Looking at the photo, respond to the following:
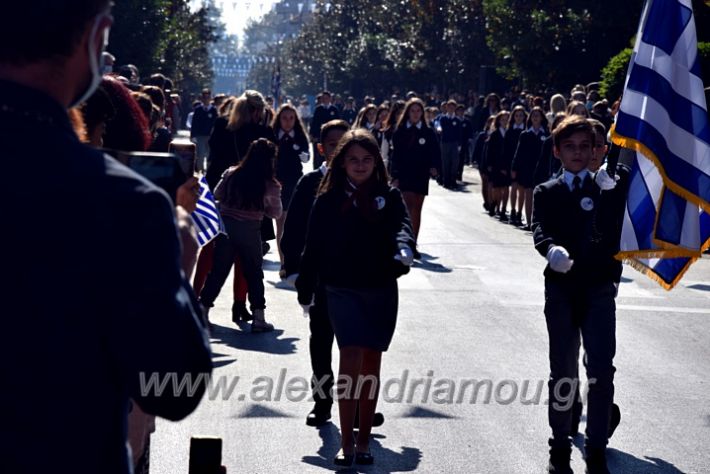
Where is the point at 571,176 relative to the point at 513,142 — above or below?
above

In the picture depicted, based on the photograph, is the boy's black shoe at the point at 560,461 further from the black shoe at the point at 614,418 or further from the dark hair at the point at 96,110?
the dark hair at the point at 96,110

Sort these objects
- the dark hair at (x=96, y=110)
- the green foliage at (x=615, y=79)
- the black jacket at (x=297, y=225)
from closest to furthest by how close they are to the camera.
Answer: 1. the dark hair at (x=96, y=110)
2. the black jacket at (x=297, y=225)
3. the green foliage at (x=615, y=79)

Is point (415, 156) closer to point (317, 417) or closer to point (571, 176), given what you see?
point (317, 417)

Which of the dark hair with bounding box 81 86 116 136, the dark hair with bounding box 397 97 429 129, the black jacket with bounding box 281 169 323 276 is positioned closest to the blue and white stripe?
the black jacket with bounding box 281 169 323 276

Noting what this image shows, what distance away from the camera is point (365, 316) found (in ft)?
22.7

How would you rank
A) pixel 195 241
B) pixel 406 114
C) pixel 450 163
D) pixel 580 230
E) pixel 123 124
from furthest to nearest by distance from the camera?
1. pixel 450 163
2. pixel 406 114
3. pixel 580 230
4. pixel 123 124
5. pixel 195 241

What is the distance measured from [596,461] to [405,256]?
4.66 ft

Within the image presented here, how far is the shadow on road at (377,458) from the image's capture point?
6.94 meters

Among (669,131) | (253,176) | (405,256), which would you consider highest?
(669,131)

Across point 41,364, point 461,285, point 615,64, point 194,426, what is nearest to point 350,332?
point 194,426

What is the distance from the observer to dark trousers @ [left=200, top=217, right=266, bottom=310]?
11.0 meters

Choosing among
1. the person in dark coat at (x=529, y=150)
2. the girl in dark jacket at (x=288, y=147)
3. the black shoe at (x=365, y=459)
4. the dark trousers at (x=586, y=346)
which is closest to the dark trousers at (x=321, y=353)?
the black shoe at (x=365, y=459)

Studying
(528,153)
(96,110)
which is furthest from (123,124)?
(528,153)

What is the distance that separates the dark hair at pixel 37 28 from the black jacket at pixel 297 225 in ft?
17.5
